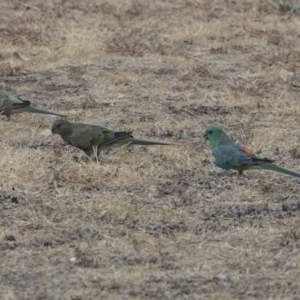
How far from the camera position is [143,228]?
641cm

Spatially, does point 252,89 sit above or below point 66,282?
below

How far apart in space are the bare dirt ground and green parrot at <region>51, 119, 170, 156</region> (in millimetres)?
125

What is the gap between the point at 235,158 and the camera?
739cm

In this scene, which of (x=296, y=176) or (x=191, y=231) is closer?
(x=191, y=231)

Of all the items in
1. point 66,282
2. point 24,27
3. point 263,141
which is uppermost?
point 66,282

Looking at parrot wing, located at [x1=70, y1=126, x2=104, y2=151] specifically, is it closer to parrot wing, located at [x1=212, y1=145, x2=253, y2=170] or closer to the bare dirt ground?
the bare dirt ground

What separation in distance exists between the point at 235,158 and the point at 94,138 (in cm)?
116

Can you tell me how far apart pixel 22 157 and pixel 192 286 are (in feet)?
8.85

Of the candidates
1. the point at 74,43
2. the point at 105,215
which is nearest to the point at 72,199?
the point at 105,215

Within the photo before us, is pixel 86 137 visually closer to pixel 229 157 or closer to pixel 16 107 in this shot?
pixel 229 157

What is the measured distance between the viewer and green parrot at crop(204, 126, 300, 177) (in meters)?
7.27

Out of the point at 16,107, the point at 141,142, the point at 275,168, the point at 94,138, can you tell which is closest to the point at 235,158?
the point at 275,168

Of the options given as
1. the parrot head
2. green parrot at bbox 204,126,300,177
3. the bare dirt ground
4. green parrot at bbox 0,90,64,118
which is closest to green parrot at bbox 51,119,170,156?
the parrot head

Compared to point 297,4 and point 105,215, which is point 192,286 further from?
point 297,4
